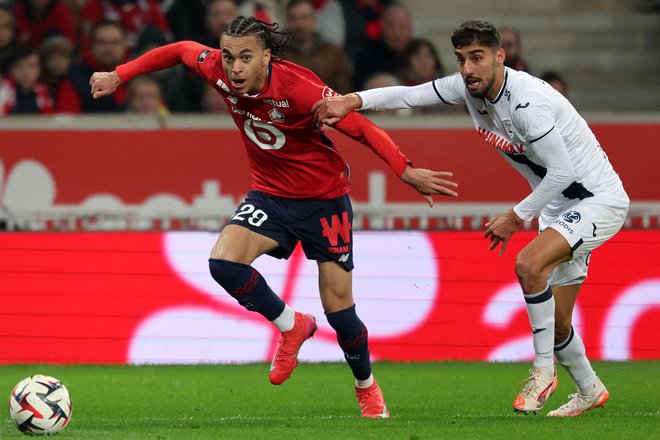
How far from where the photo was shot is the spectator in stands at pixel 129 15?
13.9m

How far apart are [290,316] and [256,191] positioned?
77 centimetres

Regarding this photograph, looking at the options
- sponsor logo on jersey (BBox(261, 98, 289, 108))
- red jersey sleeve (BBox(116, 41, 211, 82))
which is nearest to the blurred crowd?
red jersey sleeve (BBox(116, 41, 211, 82))

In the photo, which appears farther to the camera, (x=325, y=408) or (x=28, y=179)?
(x=28, y=179)

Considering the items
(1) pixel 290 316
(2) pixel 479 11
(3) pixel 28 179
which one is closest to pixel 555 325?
(1) pixel 290 316

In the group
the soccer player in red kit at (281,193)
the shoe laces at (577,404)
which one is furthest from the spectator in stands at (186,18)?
the shoe laces at (577,404)

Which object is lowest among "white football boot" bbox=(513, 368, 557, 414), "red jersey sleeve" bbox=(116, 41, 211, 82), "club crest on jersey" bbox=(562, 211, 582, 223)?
"white football boot" bbox=(513, 368, 557, 414)

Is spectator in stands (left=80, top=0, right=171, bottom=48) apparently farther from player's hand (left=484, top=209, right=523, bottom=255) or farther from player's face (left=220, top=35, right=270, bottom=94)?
player's hand (left=484, top=209, right=523, bottom=255)

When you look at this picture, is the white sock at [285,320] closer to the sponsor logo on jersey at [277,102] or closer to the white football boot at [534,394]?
the sponsor logo on jersey at [277,102]

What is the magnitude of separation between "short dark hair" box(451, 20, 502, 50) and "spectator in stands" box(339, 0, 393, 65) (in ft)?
22.0

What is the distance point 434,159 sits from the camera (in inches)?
479

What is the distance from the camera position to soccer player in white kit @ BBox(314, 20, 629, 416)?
6.91 meters

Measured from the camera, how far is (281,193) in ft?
24.6

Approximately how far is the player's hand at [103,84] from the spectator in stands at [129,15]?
20.8 ft

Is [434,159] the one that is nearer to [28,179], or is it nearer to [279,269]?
[279,269]
